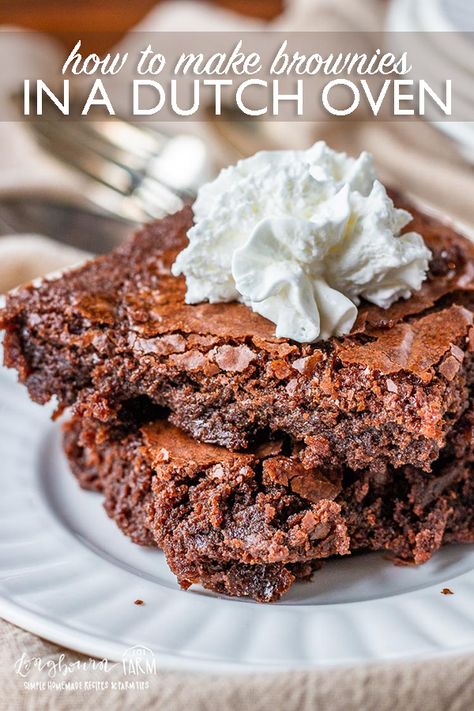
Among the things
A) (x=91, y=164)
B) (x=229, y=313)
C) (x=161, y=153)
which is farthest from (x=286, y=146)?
(x=229, y=313)

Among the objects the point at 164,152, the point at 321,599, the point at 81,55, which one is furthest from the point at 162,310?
the point at 81,55

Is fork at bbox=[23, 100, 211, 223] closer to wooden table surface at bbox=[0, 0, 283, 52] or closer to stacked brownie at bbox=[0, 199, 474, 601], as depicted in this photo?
wooden table surface at bbox=[0, 0, 283, 52]

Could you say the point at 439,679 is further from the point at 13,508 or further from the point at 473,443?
the point at 13,508

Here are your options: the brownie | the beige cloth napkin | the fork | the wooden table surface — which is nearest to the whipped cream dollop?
the brownie

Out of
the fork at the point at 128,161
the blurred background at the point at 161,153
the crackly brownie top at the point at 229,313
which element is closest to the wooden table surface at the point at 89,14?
the blurred background at the point at 161,153

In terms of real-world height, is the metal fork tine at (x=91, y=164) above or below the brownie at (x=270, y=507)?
above

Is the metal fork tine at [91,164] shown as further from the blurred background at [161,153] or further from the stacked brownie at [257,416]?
the stacked brownie at [257,416]
